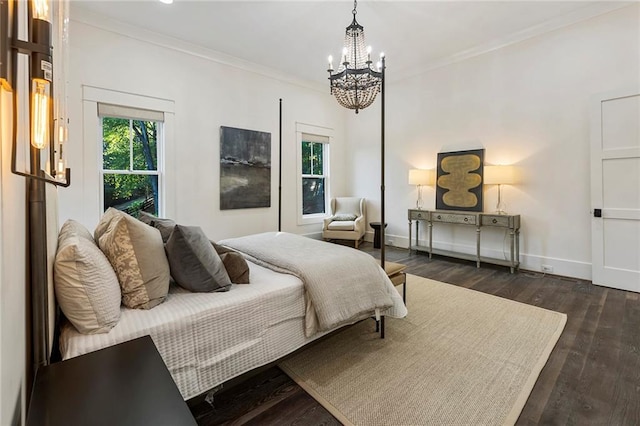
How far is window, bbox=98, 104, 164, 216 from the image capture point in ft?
12.7

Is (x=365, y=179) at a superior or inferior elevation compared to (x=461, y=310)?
superior

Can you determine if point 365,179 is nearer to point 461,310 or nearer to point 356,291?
point 461,310

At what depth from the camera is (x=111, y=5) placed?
3.44 m

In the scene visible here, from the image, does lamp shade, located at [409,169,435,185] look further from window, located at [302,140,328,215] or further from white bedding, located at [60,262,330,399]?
white bedding, located at [60,262,330,399]

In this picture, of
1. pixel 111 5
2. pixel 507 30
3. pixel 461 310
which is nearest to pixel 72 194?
pixel 111 5

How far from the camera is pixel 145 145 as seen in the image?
415cm

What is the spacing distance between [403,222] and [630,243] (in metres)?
3.03

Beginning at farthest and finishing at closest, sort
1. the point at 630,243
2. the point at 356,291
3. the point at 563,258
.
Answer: the point at 563,258 → the point at 630,243 → the point at 356,291

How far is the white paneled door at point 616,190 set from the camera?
332cm

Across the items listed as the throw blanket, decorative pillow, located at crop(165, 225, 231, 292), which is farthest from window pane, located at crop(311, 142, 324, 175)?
decorative pillow, located at crop(165, 225, 231, 292)

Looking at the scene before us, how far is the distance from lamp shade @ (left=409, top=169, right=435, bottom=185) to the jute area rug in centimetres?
261

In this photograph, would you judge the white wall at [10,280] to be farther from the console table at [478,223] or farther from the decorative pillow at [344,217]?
the decorative pillow at [344,217]

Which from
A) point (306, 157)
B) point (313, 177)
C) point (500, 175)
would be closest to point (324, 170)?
point (313, 177)

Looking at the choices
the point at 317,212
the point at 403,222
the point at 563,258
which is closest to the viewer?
the point at 563,258
